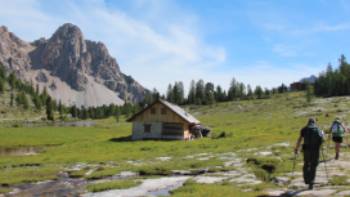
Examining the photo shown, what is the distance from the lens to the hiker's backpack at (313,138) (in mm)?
18203

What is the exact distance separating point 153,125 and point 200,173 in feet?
159

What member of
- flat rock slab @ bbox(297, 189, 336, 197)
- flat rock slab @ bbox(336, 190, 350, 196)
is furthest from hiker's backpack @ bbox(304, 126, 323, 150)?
flat rock slab @ bbox(336, 190, 350, 196)

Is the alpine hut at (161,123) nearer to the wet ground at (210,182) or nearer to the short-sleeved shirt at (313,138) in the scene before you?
the wet ground at (210,182)

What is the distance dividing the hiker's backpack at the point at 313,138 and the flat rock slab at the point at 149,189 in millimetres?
7044

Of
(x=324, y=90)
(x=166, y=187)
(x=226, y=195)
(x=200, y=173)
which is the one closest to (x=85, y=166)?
(x=200, y=173)

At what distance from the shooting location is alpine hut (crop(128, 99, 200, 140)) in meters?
71.9

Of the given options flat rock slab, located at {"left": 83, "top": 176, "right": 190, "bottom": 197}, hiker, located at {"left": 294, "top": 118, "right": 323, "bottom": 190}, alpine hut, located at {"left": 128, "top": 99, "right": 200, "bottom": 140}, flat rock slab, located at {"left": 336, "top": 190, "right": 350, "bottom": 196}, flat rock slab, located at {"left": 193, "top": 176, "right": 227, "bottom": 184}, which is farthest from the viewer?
alpine hut, located at {"left": 128, "top": 99, "right": 200, "bottom": 140}

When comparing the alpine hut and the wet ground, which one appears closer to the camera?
the wet ground

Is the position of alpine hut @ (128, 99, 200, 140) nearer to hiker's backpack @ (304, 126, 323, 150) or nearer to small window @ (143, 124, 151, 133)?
small window @ (143, 124, 151, 133)

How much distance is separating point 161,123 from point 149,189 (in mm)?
52293

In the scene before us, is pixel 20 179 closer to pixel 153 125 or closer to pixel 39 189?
pixel 39 189

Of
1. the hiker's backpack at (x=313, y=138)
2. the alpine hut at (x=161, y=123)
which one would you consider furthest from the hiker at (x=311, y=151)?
the alpine hut at (x=161, y=123)

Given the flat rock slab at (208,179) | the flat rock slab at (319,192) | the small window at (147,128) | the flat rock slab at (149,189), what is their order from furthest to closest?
the small window at (147,128) < the flat rock slab at (208,179) < the flat rock slab at (149,189) < the flat rock slab at (319,192)

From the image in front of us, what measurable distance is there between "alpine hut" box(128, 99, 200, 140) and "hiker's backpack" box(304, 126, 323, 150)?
52618 mm
